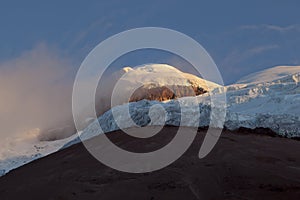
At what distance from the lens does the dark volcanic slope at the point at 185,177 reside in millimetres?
6625

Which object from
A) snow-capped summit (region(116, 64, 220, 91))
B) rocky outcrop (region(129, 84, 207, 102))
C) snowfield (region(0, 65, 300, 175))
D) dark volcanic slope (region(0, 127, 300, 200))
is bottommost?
dark volcanic slope (region(0, 127, 300, 200))

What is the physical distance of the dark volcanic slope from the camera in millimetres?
6625

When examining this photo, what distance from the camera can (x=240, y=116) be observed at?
13.5m

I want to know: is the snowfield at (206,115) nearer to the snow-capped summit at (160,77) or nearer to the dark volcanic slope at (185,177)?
the dark volcanic slope at (185,177)

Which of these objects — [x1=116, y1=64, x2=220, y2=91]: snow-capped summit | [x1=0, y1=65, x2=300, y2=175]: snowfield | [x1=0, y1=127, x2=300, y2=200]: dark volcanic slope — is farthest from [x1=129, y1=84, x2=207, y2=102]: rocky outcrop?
[x1=0, y1=127, x2=300, y2=200]: dark volcanic slope

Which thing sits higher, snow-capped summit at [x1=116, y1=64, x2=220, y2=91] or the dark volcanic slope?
snow-capped summit at [x1=116, y1=64, x2=220, y2=91]

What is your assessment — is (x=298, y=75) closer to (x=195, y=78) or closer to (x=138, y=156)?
(x=138, y=156)

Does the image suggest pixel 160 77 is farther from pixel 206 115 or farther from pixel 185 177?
pixel 185 177

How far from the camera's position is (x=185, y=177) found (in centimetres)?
723

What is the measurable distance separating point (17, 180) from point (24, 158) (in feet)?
32.8

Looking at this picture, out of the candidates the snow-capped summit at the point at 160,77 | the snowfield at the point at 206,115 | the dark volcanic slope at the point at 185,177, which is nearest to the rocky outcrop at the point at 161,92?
the snow-capped summit at the point at 160,77

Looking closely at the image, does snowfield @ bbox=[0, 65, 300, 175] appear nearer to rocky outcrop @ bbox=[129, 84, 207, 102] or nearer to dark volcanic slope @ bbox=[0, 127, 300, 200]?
dark volcanic slope @ bbox=[0, 127, 300, 200]

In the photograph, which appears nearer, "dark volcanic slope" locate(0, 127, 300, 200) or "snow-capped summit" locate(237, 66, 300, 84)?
"dark volcanic slope" locate(0, 127, 300, 200)

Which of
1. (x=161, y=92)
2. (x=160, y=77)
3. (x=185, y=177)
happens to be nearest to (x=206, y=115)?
(x=185, y=177)
